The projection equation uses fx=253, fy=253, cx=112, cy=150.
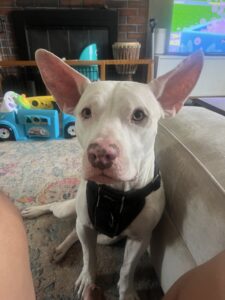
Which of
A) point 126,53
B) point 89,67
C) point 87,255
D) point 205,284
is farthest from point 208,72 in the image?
point 205,284

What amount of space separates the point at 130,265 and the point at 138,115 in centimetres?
53

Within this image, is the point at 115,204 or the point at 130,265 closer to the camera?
the point at 115,204

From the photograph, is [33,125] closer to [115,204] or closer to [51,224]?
[51,224]

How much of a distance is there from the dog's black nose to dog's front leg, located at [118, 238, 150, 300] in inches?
14.8

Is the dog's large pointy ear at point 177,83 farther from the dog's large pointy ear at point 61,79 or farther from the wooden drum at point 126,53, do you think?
the wooden drum at point 126,53

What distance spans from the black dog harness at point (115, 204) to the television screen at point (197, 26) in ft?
9.46

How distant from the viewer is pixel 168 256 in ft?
2.66

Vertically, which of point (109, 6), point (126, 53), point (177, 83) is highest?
point (109, 6)

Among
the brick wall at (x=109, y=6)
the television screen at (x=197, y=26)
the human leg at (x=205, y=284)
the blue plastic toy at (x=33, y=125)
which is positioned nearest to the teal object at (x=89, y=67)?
the brick wall at (x=109, y=6)

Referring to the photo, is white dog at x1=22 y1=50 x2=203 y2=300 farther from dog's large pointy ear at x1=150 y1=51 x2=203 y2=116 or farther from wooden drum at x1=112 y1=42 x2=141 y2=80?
wooden drum at x1=112 y1=42 x2=141 y2=80

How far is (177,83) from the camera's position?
2.50 feet

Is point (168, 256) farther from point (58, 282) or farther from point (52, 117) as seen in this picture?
point (52, 117)

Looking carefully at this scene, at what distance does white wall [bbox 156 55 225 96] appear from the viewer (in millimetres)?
3197

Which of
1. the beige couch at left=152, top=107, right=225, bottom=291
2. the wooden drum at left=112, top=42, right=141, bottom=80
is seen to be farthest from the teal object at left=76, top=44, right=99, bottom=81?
the beige couch at left=152, top=107, right=225, bottom=291
